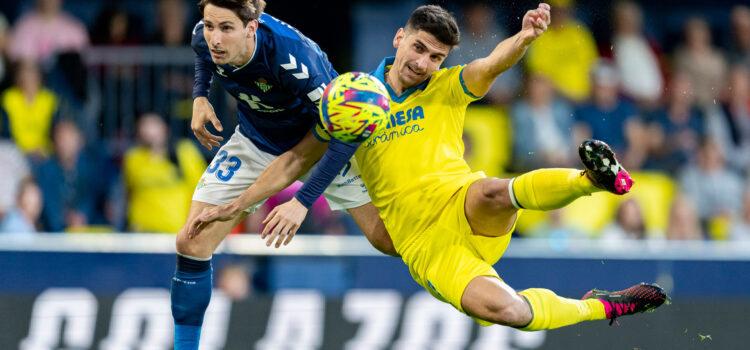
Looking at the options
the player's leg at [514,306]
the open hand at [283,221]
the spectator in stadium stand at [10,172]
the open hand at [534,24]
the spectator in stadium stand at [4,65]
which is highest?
the open hand at [534,24]

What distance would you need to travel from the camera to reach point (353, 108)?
196 inches

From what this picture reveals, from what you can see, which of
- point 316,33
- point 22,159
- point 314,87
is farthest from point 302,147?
point 22,159

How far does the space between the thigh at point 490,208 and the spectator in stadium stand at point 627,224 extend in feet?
14.0

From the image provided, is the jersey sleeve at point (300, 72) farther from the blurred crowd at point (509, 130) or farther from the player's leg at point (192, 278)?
the blurred crowd at point (509, 130)

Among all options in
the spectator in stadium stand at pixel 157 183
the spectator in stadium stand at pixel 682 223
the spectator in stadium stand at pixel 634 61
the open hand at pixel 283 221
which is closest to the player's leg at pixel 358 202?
the open hand at pixel 283 221

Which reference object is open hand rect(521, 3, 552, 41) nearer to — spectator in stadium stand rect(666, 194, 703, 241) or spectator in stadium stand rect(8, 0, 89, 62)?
spectator in stadium stand rect(666, 194, 703, 241)

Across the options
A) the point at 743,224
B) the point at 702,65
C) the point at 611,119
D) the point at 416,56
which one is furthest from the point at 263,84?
the point at 702,65

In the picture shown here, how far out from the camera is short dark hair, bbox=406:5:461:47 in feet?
17.8

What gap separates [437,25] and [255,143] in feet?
4.38

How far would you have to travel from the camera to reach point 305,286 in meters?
8.91

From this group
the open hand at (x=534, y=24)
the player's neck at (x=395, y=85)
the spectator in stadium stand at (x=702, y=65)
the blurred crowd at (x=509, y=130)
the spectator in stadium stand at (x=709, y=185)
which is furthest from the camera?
the spectator in stadium stand at (x=702, y=65)

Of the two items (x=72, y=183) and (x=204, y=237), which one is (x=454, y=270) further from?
(x=72, y=183)

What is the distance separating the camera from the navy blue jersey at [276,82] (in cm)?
537

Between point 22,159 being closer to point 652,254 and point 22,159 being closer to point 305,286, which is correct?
point 305,286
